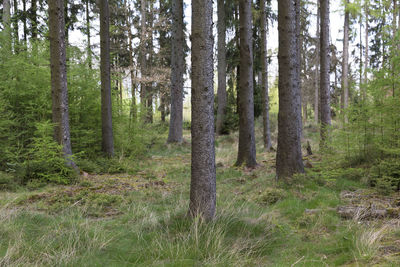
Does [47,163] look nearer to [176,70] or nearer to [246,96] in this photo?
[246,96]

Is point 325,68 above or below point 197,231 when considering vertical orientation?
above

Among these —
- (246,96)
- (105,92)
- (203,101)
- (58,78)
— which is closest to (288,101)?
(246,96)

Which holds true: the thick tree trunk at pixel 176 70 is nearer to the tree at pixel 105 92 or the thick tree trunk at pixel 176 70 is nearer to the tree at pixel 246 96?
the tree at pixel 105 92

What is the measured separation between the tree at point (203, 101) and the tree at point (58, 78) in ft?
16.8

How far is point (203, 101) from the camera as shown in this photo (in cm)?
388

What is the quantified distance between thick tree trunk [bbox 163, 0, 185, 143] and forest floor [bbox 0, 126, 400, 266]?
9.93 m

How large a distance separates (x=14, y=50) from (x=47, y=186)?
5.10m

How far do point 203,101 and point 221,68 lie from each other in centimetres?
1488

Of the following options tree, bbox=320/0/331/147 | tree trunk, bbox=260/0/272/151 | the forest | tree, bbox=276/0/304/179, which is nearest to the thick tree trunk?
the forest

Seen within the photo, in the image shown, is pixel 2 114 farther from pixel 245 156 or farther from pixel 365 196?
pixel 365 196

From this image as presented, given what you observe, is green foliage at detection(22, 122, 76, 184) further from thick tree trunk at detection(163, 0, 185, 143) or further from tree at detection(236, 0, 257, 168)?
thick tree trunk at detection(163, 0, 185, 143)

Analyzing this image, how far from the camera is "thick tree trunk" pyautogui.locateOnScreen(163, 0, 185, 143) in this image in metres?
15.6

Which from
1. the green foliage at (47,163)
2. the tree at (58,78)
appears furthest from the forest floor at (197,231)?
the tree at (58,78)

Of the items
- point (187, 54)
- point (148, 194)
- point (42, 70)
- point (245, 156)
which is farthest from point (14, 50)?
point (187, 54)
